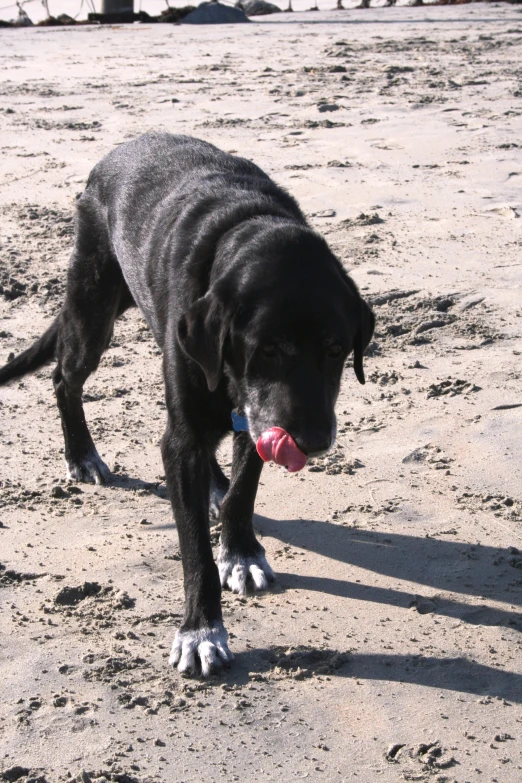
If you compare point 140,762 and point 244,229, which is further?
point 244,229

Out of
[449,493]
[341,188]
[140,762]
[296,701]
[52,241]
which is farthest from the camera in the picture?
[341,188]

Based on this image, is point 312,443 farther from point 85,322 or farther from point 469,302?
point 469,302

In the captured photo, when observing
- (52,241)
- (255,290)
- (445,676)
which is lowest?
(445,676)

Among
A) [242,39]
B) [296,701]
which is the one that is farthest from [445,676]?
[242,39]

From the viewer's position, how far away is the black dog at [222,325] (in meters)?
3.32

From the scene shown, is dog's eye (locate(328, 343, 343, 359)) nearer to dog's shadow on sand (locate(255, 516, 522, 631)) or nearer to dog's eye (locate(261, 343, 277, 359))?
dog's eye (locate(261, 343, 277, 359))

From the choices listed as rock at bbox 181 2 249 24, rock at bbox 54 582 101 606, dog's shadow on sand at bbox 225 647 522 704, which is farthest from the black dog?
rock at bbox 181 2 249 24

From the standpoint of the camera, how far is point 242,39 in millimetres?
14781

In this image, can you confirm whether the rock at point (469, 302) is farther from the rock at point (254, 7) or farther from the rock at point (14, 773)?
the rock at point (254, 7)

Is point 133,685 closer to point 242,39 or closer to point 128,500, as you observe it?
point 128,500

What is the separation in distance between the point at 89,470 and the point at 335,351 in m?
1.87

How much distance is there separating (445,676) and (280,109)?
7.82 m

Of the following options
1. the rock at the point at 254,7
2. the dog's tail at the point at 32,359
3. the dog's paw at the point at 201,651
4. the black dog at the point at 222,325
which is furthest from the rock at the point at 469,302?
the rock at the point at 254,7

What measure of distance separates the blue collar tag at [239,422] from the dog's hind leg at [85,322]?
137 cm
